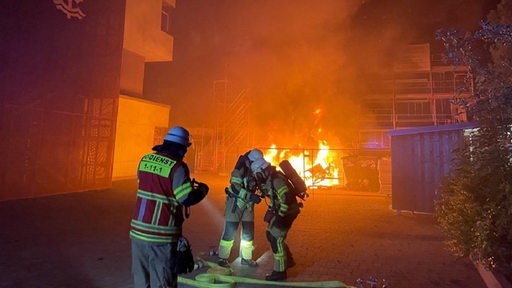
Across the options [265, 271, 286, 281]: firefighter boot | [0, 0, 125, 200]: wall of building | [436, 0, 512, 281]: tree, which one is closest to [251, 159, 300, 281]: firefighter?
[265, 271, 286, 281]: firefighter boot

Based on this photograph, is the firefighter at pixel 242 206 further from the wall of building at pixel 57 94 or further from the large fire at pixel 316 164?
the large fire at pixel 316 164

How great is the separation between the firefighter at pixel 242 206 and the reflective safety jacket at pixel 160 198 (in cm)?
173

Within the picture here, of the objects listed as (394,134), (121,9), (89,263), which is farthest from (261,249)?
(121,9)

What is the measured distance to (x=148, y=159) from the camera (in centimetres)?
263

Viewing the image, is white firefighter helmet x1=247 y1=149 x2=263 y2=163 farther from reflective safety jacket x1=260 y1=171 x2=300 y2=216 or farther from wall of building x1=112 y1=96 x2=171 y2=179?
wall of building x1=112 y1=96 x2=171 y2=179

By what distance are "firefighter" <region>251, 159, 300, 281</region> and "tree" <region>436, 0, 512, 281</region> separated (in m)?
2.16

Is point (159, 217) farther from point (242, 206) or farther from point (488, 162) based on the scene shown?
point (488, 162)

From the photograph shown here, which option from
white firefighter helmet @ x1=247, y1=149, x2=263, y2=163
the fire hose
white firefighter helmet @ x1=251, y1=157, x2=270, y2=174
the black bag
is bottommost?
the fire hose

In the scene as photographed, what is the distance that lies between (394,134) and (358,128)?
13.5 meters

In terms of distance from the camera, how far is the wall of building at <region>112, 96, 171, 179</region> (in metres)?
14.8

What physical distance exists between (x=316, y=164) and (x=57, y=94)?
10.4 metres

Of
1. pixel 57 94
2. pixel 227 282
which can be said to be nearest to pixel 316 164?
pixel 57 94

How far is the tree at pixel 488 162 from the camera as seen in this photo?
3.55m

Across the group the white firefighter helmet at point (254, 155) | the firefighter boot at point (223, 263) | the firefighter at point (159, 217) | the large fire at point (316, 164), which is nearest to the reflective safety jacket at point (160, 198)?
the firefighter at point (159, 217)
